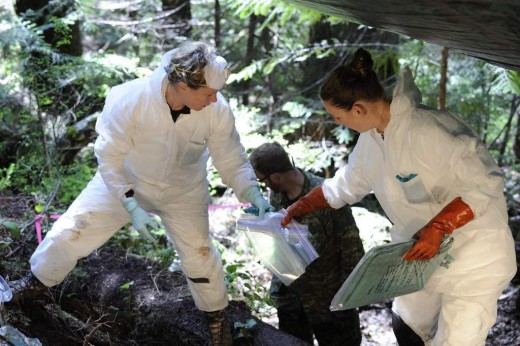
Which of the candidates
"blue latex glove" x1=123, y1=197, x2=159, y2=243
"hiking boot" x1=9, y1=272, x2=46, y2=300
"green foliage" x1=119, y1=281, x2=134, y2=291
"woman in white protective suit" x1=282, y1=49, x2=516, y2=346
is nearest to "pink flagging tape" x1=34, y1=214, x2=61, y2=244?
"hiking boot" x1=9, y1=272, x2=46, y2=300

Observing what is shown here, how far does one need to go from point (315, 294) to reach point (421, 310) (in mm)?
976

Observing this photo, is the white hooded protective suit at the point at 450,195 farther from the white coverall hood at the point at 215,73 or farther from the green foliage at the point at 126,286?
the green foliage at the point at 126,286

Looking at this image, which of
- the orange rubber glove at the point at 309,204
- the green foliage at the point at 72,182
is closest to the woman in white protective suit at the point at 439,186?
the orange rubber glove at the point at 309,204

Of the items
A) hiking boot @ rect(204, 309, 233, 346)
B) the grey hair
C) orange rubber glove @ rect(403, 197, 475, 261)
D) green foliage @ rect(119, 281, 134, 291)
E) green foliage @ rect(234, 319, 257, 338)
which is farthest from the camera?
green foliage @ rect(119, 281, 134, 291)

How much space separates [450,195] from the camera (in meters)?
2.79

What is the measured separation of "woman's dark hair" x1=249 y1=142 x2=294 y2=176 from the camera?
12.0ft

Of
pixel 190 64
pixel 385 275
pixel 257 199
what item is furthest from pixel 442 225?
pixel 190 64

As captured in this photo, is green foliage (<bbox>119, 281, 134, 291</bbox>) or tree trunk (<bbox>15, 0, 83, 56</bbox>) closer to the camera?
green foliage (<bbox>119, 281, 134, 291</bbox>)

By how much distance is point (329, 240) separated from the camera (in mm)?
3930

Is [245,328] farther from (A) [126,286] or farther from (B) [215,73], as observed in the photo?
Answer: (B) [215,73]

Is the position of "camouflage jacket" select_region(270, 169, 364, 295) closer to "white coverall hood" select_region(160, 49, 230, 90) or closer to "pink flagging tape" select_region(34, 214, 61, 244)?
"white coverall hood" select_region(160, 49, 230, 90)

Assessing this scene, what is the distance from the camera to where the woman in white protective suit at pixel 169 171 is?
3.20 meters

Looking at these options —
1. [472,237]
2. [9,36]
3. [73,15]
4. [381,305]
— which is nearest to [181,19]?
[73,15]

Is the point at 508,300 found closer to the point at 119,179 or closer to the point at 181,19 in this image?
the point at 119,179
